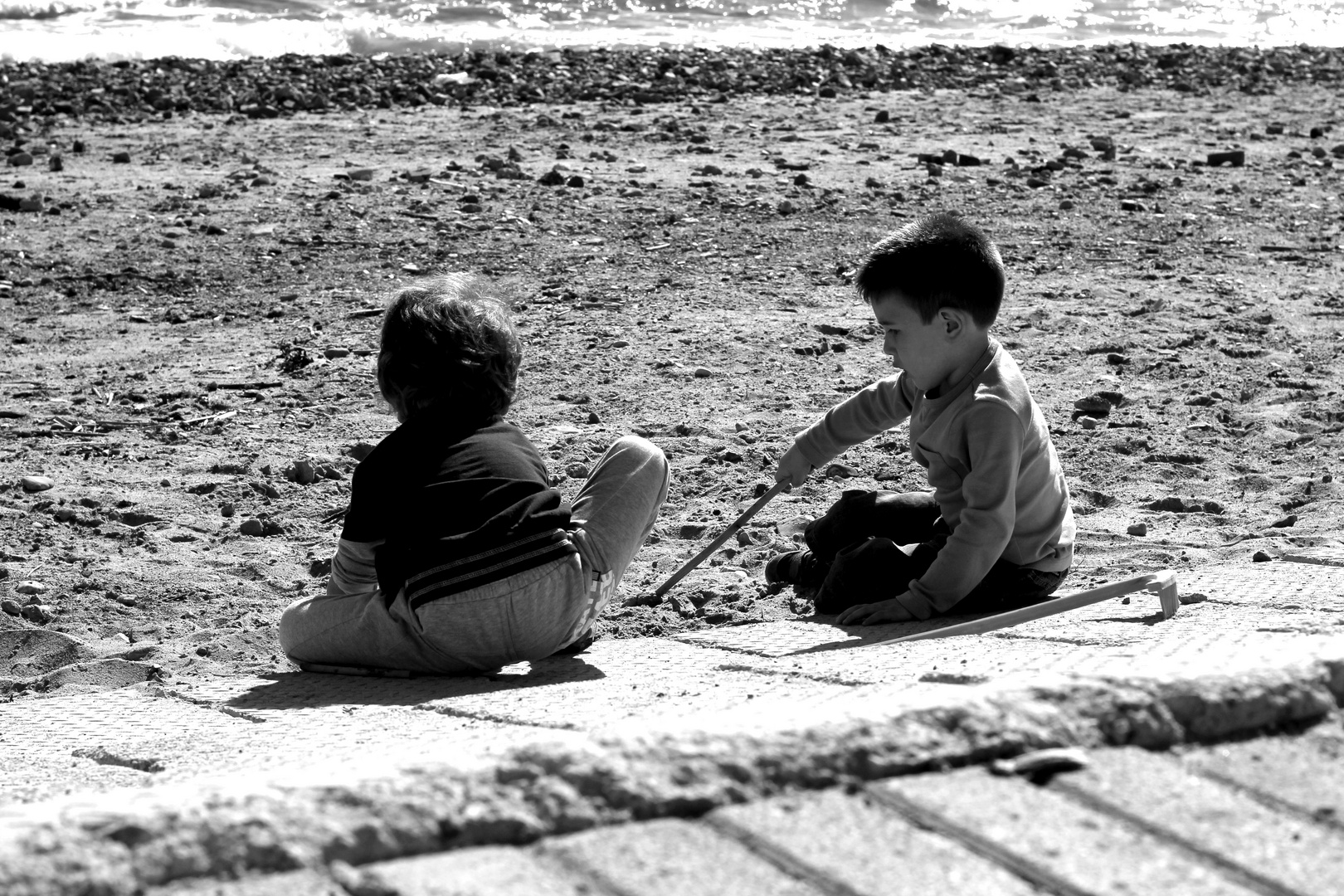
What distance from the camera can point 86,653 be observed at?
139 inches

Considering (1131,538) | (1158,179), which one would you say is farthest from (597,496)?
(1158,179)

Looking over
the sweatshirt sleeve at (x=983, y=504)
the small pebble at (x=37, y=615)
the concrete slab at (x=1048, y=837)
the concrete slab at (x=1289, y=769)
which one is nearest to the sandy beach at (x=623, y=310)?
the small pebble at (x=37, y=615)

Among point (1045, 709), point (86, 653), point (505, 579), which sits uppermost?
point (1045, 709)

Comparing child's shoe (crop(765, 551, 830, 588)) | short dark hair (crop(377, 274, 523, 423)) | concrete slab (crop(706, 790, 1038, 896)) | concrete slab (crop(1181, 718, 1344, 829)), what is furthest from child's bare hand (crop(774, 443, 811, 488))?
concrete slab (crop(706, 790, 1038, 896))

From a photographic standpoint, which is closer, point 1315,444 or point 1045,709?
point 1045,709

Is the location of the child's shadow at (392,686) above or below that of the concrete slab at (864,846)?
below

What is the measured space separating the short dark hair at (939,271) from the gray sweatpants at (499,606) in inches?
24.8

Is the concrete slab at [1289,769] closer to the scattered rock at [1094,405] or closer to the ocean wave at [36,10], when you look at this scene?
the scattered rock at [1094,405]

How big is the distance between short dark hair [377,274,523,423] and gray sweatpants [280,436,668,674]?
1.00 feet

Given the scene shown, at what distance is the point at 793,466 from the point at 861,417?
0.72 feet

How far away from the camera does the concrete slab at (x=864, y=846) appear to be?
58.2 inches

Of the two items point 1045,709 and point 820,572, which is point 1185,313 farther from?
point 1045,709

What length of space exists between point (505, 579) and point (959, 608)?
1.01 m

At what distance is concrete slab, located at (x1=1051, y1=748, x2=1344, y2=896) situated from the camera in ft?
4.98
